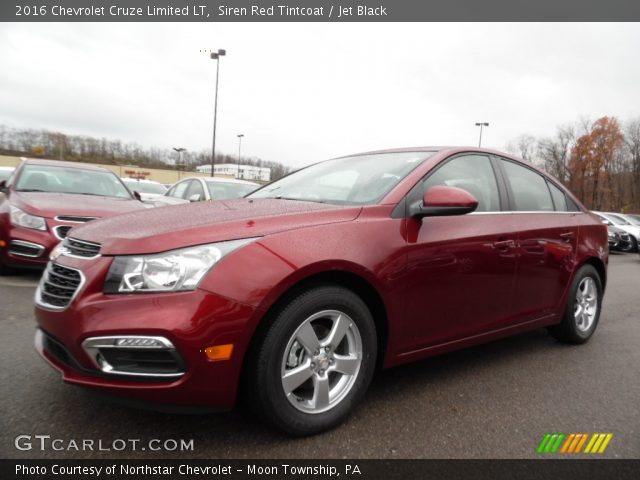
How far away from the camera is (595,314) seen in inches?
155

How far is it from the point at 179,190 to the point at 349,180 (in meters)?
6.74

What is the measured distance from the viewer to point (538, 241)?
3.16m

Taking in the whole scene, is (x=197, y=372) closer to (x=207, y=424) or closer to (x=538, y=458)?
(x=207, y=424)

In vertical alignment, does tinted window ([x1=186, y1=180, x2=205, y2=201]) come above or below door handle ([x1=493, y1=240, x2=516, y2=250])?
above

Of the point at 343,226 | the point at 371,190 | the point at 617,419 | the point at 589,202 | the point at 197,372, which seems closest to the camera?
the point at 197,372

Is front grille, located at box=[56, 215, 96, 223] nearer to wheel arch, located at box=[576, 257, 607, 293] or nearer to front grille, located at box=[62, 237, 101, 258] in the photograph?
front grille, located at box=[62, 237, 101, 258]

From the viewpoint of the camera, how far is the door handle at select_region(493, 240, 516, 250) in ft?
9.29

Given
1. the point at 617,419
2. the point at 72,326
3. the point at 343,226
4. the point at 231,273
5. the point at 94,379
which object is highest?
the point at 343,226

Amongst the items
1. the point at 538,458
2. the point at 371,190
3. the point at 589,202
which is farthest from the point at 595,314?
the point at 589,202

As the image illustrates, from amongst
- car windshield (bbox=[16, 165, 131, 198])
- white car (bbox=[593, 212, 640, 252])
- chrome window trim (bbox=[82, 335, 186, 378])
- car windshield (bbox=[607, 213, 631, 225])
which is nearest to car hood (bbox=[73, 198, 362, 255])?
chrome window trim (bbox=[82, 335, 186, 378])

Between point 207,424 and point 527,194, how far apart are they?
276 centimetres

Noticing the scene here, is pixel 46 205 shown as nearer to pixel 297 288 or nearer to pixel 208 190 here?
pixel 208 190

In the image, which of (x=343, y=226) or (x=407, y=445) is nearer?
(x=407, y=445)

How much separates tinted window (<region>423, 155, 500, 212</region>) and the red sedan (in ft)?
12.7
